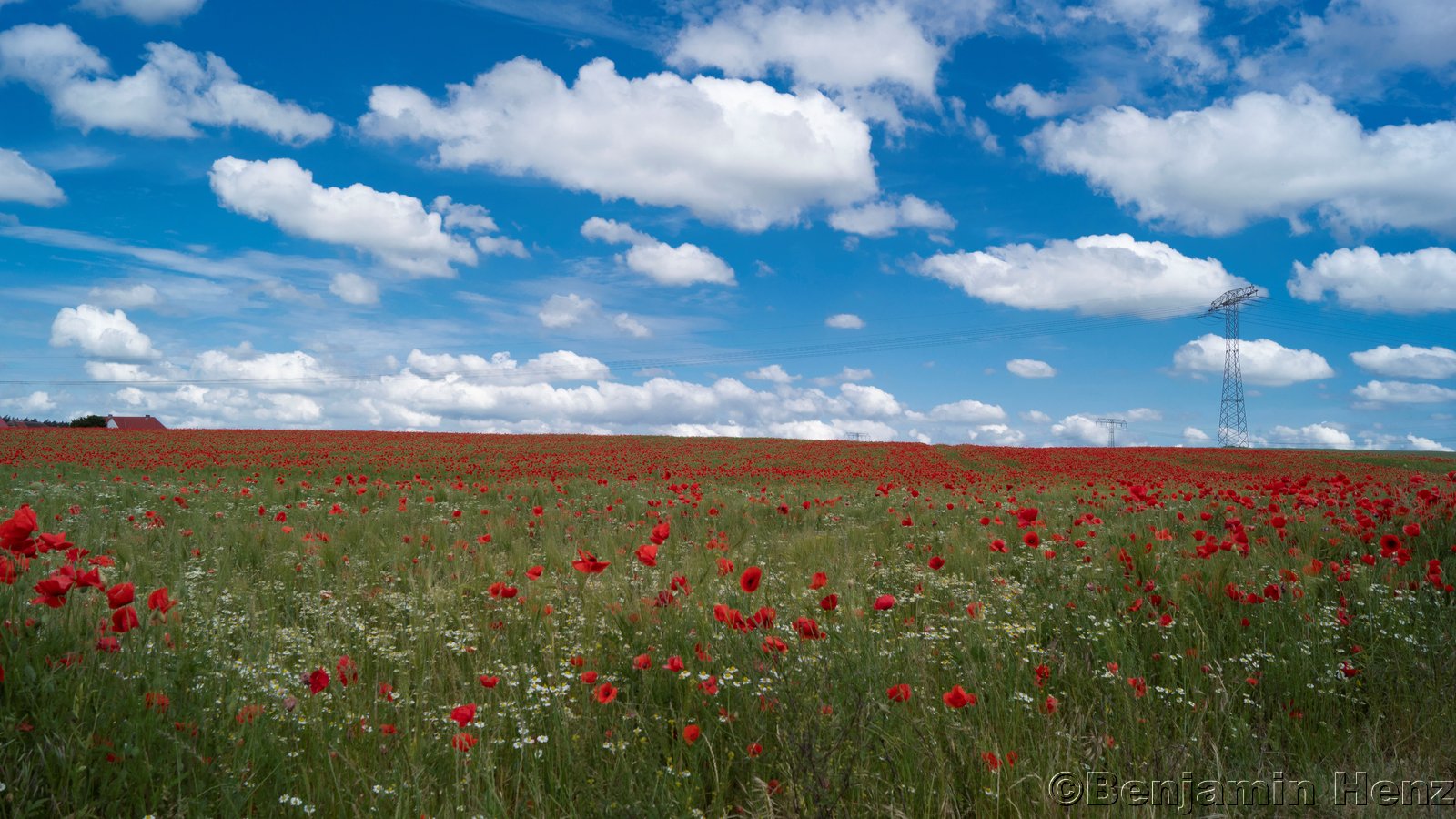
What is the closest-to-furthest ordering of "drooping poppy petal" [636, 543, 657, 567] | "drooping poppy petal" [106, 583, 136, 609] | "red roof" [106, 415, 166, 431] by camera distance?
"drooping poppy petal" [106, 583, 136, 609], "drooping poppy petal" [636, 543, 657, 567], "red roof" [106, 415, 166, 431]

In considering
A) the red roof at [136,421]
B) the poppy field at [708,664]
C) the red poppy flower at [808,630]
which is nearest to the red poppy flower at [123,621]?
the poppy field at [708,664]

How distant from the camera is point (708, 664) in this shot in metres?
3.73

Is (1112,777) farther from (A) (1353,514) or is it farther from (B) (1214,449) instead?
(B) (1214,449)

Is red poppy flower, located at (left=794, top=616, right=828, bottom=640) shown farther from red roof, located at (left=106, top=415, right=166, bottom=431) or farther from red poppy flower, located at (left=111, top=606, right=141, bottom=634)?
red roof, located at (left=106, top=415, right=166, bottom=431)

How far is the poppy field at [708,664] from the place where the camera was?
9.24 feet

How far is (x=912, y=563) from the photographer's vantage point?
267 inches

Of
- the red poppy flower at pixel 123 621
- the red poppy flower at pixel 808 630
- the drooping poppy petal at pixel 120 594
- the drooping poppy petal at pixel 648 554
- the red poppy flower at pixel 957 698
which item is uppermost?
the drooping poppy petal at pixel 648 554

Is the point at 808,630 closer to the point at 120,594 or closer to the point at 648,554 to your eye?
the point at 648,554

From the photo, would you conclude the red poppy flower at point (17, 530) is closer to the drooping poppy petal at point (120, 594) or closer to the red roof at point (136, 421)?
the drooping poppy petal at point (120, 594)

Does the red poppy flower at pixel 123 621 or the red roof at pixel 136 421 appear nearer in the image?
the red poppy flower at pixel 123 621

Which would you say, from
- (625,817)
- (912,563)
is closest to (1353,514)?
(912,563)

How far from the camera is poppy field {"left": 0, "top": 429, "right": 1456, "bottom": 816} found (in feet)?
9.24

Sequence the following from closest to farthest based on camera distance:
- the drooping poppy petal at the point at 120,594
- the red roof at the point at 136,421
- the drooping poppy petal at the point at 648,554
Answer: the drooping poppy petal at the point at 120,594 < the drooping poppy petal at the point at 648,554 < the red roof at the point at 136,421

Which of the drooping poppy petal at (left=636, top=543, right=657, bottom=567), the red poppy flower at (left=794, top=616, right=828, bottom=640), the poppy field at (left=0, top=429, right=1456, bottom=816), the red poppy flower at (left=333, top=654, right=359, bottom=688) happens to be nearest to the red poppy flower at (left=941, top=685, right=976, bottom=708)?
the poppy field at (left=0, top=429, right=1456, bottom=816)
